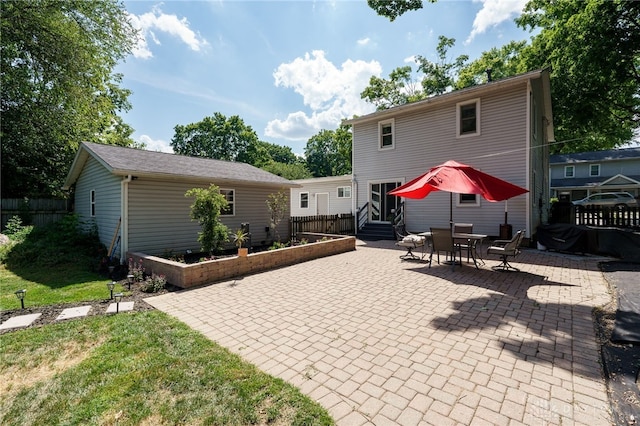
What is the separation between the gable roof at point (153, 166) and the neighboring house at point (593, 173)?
29392 mm

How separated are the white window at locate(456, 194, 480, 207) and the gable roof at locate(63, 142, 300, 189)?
23.9 ft

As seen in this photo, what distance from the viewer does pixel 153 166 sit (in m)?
9.28

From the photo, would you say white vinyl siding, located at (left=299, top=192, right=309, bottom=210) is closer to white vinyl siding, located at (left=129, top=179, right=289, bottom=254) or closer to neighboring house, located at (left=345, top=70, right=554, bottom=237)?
neighboring house, located at (left=345, top=70, right=554, bottom=237)

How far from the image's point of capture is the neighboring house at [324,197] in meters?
19.0

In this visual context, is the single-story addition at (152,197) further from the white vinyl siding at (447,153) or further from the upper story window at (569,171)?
the upper story window at (569,171)

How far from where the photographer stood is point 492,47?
22.7 meters

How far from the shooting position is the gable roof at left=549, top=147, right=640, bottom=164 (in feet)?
86.8

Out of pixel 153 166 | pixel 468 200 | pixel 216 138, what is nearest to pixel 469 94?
pixel 468 200

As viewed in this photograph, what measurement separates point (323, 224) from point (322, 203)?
6881 mm

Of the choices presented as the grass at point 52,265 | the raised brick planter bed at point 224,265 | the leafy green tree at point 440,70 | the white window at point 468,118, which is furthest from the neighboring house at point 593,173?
the grass at point 52,265

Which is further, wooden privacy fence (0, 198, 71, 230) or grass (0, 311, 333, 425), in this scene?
wooden privacy fence (0, 198, 71, 230)

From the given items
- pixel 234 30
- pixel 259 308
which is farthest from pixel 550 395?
pixel 234 30

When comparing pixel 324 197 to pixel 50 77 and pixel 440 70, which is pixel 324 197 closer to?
pixel 50 77

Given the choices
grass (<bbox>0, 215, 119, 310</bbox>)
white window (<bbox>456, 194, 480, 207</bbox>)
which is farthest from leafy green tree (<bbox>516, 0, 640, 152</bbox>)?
grass (<bbox>0, 215, 119, 310</bbox>)
